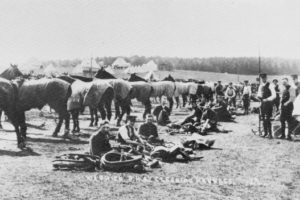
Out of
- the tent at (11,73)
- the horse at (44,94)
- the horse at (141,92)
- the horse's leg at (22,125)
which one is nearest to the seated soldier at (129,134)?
the horse's leg at (22,125)

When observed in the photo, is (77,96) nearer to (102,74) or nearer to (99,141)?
(102,74)

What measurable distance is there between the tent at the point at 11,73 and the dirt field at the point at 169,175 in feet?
9.65

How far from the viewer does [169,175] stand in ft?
32.1

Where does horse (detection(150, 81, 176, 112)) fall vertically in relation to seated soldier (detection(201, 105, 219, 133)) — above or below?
above

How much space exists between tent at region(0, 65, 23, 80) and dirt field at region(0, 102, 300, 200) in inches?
116

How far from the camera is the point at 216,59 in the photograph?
113 m

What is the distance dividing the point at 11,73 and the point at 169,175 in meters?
9.10

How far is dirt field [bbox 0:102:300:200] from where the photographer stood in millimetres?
7949

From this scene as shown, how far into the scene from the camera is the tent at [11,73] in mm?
16344

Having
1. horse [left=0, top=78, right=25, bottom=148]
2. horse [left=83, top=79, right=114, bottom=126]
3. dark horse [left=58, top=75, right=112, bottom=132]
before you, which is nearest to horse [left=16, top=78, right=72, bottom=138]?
dark horse [left=58, top=75, right=112, bottom=132]

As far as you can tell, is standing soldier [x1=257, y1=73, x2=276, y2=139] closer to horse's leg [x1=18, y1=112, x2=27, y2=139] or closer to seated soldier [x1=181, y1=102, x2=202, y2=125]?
seated soldier [x1=181, y1=102, x2=202, y2=125]

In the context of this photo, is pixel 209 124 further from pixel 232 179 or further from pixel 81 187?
pixel 81 187

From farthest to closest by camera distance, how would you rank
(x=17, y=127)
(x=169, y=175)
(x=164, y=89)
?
(x=164, y=89)
(x=17, y=127)
(x=169, y=175)

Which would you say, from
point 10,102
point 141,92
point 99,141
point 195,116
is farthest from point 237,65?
point 99,141
